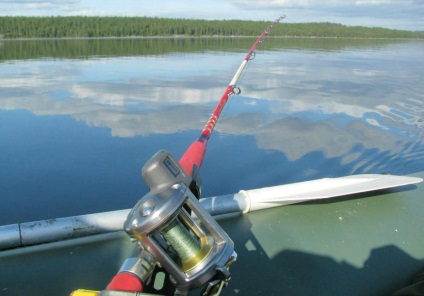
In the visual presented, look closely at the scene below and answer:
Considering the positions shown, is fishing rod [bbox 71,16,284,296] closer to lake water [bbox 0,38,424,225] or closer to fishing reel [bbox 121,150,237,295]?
fishing reel [bbox 121,150,237,295]

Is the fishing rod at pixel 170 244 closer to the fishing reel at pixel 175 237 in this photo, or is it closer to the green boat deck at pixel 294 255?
the fishing reel at pixel 175 237

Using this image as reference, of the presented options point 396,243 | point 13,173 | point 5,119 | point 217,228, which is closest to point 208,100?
point 5,119

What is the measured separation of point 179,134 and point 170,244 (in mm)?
4026

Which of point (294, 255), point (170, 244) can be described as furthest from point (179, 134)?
point (170, 244)

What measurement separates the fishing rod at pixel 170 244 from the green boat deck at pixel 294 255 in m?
0.76

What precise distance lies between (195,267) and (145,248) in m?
0.12

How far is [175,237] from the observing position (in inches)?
37.9

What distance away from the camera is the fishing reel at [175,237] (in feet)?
2.96

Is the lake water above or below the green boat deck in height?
below

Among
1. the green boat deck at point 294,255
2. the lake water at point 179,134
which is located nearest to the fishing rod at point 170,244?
the green boat deck at point 294,255

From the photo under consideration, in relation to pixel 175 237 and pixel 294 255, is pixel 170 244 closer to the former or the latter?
pixel 175 237

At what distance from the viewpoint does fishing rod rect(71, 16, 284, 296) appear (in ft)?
2.94

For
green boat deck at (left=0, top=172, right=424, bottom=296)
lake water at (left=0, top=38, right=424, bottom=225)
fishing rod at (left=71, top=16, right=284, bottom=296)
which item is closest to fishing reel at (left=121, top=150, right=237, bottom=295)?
fishing rod at (left=71, top=16, right=284, bottom=296)

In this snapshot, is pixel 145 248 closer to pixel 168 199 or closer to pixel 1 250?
pixel 168 199
